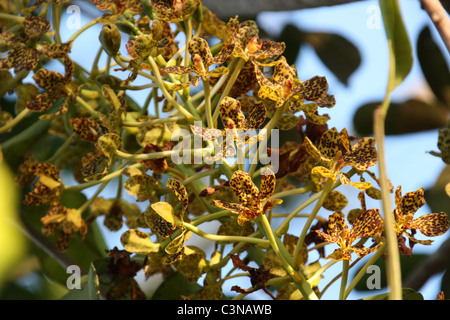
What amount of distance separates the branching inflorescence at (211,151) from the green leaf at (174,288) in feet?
0.09

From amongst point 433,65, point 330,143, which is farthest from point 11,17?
point 433,65

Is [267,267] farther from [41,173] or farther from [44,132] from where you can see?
[44,132]

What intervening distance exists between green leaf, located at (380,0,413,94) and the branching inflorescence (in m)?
0.10

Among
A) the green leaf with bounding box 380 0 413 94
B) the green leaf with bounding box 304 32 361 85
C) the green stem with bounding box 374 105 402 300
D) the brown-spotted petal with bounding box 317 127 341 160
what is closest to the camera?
the green stem with bounding box 374 105 402 300

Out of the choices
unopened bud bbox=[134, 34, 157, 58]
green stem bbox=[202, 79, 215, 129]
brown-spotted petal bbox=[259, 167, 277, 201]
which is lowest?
brown-spotted petal bbox=[259, 167, 277, 201]

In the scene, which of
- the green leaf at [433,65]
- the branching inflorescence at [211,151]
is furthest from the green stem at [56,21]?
the green leaf at [433,65]

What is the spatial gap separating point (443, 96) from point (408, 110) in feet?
0.22

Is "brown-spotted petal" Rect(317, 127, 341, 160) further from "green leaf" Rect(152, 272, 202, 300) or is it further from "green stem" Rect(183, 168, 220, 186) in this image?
"green leaf" Rect(152, 272, 202, 300)

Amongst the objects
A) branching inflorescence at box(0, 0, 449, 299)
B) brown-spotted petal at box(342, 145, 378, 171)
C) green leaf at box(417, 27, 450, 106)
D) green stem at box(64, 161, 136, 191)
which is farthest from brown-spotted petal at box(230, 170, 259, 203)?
green leaf at box(417, 27, 450, 106)

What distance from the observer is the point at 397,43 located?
52cm

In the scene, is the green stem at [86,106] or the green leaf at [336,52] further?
the green leaf at [336,52]

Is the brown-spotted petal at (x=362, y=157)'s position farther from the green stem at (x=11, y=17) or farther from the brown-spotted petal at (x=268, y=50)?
the green stem at (x=11, y=17)

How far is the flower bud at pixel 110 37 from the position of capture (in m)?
0.65

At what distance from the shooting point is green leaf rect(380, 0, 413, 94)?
51 cm
